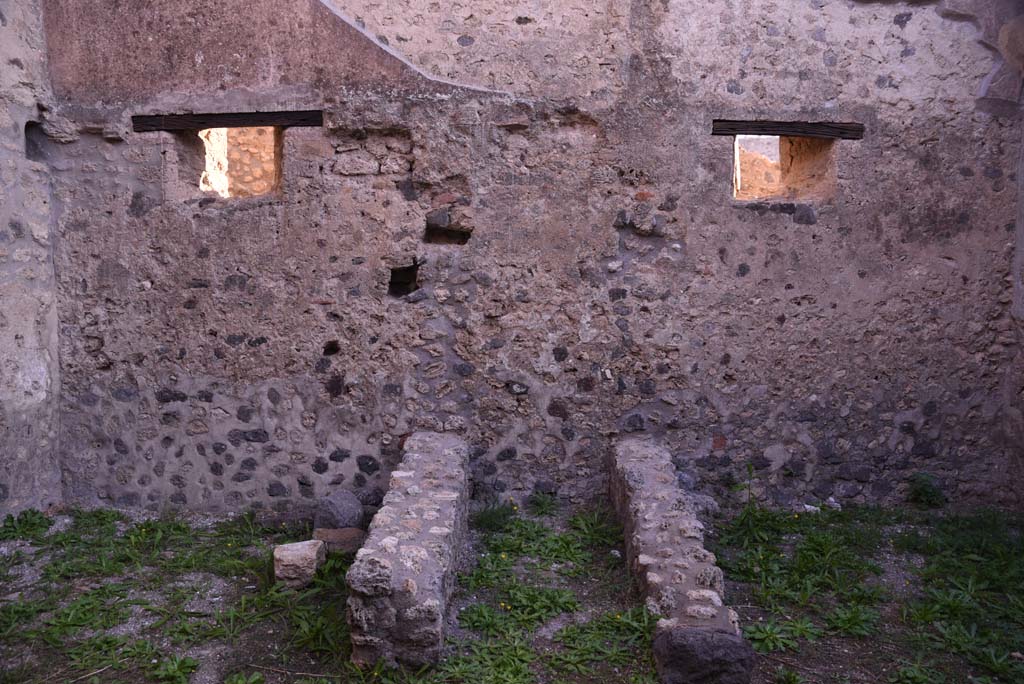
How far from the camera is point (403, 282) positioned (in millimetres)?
5430

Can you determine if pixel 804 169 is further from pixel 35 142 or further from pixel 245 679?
pixel 35 142

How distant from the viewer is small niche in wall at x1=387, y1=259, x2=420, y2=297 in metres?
5.39

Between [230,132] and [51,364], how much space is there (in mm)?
4048

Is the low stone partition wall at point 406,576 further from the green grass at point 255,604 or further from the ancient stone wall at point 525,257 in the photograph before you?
the ancient stone wall at point 525,257

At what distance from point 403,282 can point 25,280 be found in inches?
87.7

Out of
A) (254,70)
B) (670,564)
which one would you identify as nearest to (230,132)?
(254,70)

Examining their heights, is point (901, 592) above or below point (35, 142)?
below

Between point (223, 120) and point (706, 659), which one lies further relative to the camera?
point (223, 120)

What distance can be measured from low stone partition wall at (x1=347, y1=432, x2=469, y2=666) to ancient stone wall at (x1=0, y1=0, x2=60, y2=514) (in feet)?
7.74

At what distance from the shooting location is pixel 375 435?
5363 millimetres

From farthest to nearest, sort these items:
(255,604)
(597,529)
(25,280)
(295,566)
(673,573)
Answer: (25,280) → (597,529) → (295,566) → (255,604) → (673,573)

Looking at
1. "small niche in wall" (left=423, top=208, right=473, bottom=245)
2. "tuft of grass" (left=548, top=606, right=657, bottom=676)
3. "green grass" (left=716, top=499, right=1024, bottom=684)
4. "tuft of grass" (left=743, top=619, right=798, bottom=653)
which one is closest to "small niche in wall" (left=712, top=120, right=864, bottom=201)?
"small niche in wall" (left=423, top=208, right=473, bottom=245)

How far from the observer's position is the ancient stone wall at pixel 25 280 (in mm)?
4973

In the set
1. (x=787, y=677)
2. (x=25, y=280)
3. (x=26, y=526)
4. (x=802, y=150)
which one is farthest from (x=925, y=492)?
(x=25, y=280)
